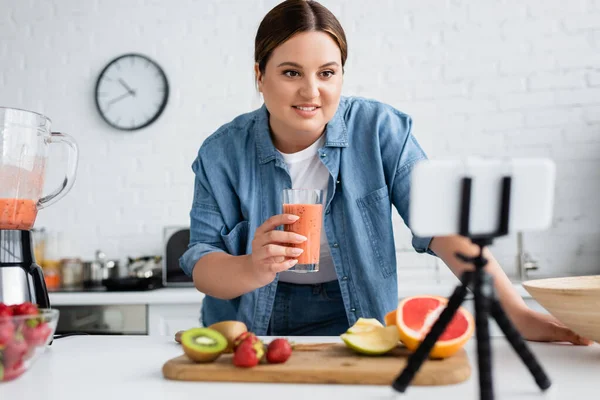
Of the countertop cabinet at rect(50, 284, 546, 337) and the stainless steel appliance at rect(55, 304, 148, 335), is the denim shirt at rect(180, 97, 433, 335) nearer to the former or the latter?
the countertop cabinet at rect(50, 284, 546, 337)

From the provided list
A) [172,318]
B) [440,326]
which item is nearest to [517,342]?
[440,326]

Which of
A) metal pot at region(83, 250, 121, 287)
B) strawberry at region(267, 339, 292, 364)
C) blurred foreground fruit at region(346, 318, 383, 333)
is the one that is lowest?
metal pot at region(83, 250, 121, 287)

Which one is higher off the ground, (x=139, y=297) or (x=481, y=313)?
(x=481, y=313)

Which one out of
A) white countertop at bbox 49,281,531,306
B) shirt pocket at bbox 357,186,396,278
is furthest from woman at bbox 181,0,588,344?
white countertop at bbox 49,281,531,306

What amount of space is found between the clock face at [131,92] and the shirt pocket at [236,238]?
2.06 m

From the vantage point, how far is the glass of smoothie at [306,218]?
1.23 m

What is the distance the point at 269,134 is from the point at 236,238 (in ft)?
1.00

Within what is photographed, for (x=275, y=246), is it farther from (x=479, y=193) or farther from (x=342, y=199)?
(x=479, y=193)

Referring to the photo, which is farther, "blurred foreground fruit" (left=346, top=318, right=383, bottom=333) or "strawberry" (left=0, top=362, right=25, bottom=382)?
"blurred foreground fruit" (left=346, top=318, right=383, bottom=333)

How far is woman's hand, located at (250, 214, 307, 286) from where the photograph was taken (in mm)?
1178

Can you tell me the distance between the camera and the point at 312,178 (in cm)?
161

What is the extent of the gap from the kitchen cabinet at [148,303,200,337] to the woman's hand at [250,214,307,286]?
1652 millimetres

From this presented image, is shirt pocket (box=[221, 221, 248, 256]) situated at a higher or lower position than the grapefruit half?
higher

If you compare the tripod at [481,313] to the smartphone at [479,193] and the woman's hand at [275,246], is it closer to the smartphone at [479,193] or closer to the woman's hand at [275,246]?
the smartphone at [479,193]
